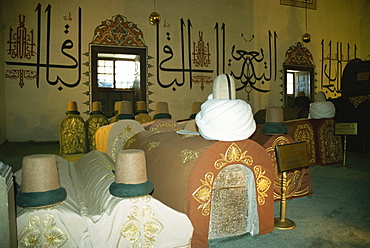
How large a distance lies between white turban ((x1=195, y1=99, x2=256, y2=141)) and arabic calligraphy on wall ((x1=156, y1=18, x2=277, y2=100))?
22.0 feet

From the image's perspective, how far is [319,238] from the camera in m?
2.05

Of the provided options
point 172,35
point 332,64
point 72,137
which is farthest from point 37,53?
point 332,64

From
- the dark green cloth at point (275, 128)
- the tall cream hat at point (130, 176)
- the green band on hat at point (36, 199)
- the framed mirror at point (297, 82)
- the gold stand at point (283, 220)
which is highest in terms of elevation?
the framed mirror at point (297, 82)

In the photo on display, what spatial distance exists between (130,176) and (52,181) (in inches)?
15.7

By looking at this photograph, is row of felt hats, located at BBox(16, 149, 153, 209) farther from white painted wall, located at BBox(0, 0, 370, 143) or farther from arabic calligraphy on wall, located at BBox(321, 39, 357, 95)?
arabic calligraphy on wall, located at BBox(321, 39, 357, 95)

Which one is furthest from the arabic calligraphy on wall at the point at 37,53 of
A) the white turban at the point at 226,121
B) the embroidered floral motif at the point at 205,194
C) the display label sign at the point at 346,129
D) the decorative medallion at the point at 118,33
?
the embroidered floral motif at the point at 205,194

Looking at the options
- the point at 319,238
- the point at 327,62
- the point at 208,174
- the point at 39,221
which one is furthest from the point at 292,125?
the point at 327,62

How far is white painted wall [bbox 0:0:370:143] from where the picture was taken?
23.4 feet

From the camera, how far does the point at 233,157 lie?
191 cm

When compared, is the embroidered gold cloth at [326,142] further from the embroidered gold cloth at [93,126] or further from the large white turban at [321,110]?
the embroidered gold cloth at [93,126]

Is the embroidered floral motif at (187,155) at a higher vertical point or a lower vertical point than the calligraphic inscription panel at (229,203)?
higher

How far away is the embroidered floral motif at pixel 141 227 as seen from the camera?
1530 mm

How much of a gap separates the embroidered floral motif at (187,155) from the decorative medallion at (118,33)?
6696 mm

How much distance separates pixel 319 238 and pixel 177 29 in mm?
7676
